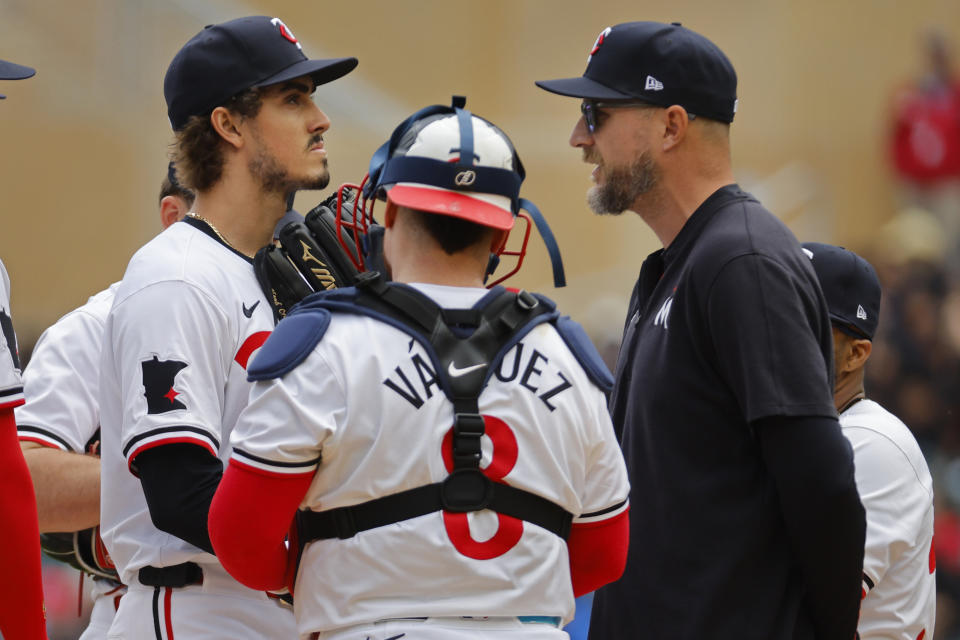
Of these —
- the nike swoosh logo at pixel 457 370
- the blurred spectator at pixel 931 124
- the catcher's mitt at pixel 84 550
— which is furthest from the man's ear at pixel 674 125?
the blurred spectator at pixel 931 124

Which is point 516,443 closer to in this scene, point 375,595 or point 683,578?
point 375,595

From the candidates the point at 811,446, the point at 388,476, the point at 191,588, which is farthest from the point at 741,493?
the point at 191,588

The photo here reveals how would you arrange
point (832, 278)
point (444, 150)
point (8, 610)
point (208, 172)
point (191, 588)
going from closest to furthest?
point (444, 150)
point (8, 610)
point (191, 588)
point (208, 172)
point (832, 278)

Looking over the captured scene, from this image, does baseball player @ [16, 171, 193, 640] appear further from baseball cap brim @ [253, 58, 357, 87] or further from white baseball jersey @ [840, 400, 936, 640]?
white baseball jersey @ [840, 400, 936, 640]

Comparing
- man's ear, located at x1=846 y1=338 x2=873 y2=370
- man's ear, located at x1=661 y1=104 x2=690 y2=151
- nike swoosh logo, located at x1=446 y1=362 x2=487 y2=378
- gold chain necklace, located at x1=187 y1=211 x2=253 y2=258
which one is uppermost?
man's ear, located at x1=661 y1=104 x2=690 y2=151

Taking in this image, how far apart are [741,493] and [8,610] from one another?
4.86ft

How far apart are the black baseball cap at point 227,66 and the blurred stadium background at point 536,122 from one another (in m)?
5.61

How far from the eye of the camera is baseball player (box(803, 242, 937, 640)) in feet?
9.13

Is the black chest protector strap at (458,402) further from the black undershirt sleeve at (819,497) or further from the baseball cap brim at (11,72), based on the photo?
the baseball cap brim at (11,72)

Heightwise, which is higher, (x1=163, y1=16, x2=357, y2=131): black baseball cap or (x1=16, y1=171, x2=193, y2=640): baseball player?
(x1=163, y1=16, x2=357, y2=131): black baseball cap

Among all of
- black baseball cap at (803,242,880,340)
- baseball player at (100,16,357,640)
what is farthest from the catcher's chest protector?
black baseball cap at (803,242,880,340)

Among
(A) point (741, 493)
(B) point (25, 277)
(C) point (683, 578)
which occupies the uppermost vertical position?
(A) point (741, 493)

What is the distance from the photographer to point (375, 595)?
1.89 metres

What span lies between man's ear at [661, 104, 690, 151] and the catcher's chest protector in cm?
94
